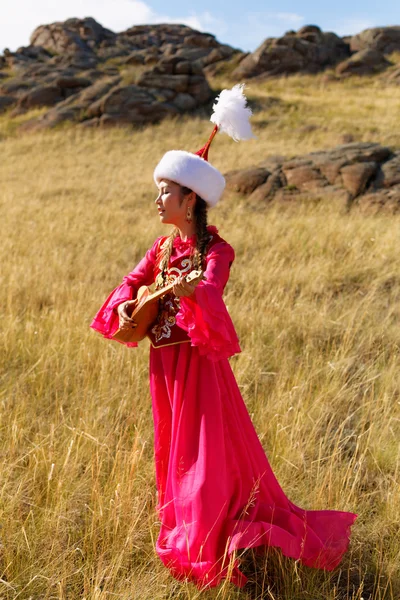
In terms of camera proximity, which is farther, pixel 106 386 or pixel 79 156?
pixel 79 156

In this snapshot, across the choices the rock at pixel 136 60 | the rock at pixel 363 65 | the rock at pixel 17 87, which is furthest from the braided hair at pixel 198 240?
the rock at pixel 363 65

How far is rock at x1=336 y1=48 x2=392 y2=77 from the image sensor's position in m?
26.3

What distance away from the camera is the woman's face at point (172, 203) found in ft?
6.92

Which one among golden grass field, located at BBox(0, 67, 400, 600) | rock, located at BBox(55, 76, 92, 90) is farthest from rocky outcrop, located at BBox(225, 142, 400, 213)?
rock, located at BBox(55, 76, 92, 90)

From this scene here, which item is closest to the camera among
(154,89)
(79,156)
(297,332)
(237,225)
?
(297,332)

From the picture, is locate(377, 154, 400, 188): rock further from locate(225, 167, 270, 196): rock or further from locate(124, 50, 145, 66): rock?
locate(124, 50, 145, 66): rock

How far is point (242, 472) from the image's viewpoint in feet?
7.09

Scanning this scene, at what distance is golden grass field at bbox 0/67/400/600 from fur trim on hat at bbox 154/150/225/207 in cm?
112

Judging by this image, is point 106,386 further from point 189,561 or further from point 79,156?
point 79,156

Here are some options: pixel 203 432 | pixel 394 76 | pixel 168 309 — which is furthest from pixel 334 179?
pixel 394 76

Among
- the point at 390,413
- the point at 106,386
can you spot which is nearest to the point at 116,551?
the point at 106,386

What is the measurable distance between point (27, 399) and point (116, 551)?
4.30 feet

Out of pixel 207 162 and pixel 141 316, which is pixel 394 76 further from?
pixel 141 316

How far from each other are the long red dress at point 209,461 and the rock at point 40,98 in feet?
67.4
